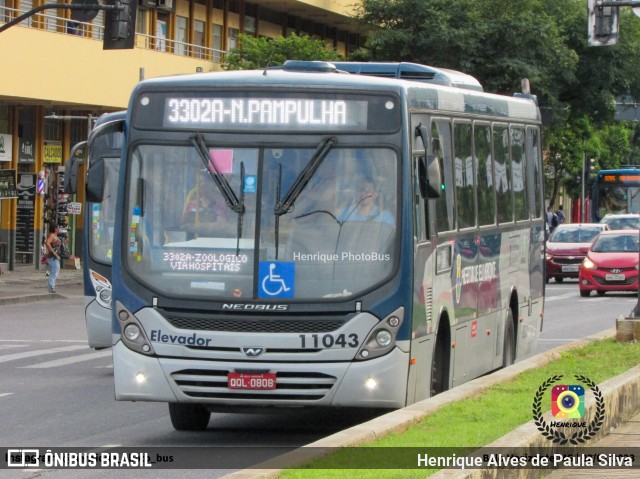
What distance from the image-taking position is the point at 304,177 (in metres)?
12.2

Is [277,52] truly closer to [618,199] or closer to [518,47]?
[518,47]

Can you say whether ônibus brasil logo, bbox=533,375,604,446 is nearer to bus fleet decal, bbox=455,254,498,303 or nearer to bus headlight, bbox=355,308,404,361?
bus headlight, bbox=355,308,404,361

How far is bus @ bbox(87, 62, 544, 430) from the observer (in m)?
11.9

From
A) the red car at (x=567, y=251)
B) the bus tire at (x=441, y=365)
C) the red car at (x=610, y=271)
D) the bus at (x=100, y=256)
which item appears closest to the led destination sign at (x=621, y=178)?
the red car at (x=567, y=251)

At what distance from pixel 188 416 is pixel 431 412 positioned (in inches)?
110

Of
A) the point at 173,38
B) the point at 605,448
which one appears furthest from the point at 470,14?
the point at 605,448

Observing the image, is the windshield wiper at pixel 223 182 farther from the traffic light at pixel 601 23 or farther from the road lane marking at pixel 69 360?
the traffic light at pixel 601 23

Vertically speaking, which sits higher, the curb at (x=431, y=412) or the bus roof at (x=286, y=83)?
the bus roof at (x=286, y=83)

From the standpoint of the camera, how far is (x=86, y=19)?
24797 mm

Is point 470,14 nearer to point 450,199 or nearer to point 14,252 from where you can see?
point 14,252

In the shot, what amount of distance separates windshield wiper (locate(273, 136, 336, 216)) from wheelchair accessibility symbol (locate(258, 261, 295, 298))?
15.8 inches

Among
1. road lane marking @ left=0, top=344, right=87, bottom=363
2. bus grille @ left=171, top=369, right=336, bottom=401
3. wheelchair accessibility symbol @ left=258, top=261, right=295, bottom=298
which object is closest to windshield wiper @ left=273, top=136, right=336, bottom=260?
wheelchair accessibility symbol @ left=258, top=261, right=295, bottom=298

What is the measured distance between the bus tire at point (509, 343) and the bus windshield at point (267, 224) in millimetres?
5056

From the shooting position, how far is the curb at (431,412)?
27.7ft
